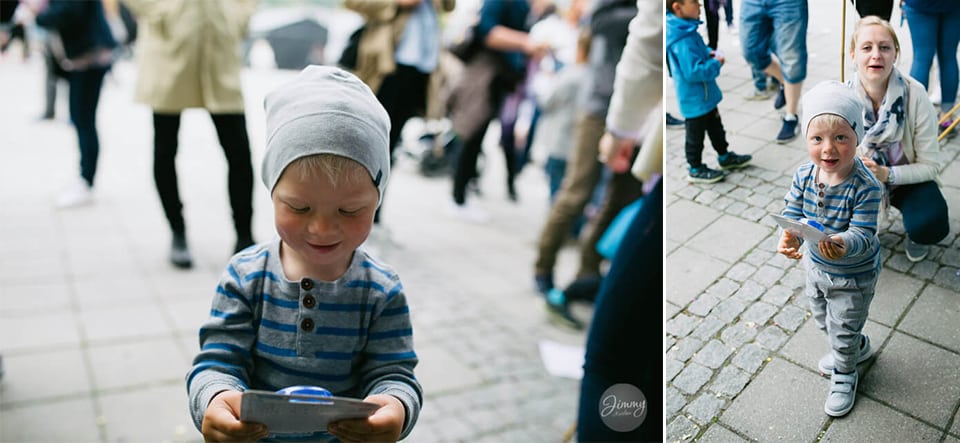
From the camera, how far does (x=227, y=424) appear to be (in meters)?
0.81

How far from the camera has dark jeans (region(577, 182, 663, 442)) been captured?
134 centimetres

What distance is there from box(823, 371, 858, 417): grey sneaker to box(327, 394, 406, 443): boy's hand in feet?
1.90

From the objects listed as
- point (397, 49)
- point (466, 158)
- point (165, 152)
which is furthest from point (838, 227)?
point (466, 158)

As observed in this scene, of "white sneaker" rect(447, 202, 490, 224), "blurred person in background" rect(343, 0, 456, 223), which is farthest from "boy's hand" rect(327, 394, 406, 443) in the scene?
"white sneaker" rect(447, 202, 490, 224)

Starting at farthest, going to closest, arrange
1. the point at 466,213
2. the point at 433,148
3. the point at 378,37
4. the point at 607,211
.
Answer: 1. the point at 433,148
2. the point at 466,213
3. the point at 607,211
4. the point at 378,37

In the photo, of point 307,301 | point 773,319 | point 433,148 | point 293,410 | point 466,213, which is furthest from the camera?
point 433,148

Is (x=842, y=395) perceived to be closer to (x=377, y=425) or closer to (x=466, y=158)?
(x=377, y=425)

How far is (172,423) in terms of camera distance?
5.54ft

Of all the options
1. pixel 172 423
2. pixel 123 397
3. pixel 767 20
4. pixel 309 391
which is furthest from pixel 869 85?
pixel 123 397

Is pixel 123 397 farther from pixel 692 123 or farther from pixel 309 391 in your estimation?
pixel 692 123

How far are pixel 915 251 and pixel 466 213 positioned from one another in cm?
297

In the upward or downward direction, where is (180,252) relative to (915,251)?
downward

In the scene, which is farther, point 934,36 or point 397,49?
point 397,49

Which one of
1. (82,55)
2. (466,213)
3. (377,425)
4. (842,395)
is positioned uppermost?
(82,55)
